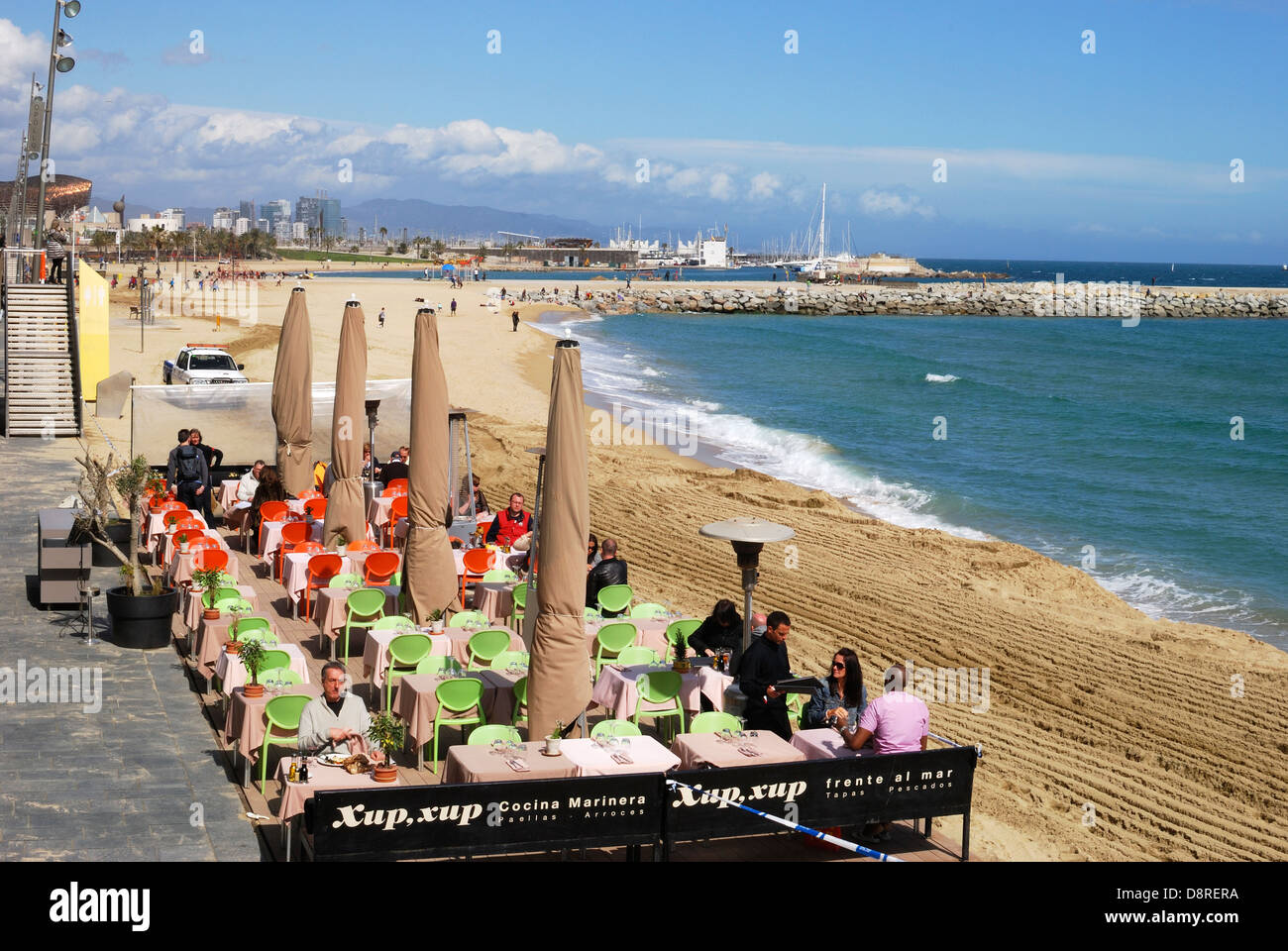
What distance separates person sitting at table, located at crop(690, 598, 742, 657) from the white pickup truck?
21.3 meters

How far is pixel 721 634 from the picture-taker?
1151cm

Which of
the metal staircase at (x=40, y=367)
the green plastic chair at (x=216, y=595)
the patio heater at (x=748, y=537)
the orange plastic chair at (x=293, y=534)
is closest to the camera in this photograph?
the patio heater at (x=748, y=537)

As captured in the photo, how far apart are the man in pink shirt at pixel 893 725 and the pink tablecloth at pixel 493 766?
6.59 feet

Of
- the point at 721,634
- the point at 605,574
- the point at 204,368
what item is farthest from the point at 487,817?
the point at 204,368

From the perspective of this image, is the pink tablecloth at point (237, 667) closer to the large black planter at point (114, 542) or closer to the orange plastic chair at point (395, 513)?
the large black planter at point (114, 542)

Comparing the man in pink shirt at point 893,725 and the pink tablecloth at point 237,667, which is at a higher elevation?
the man in pink shirt at point 893,725

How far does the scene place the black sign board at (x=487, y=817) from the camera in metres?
7.03

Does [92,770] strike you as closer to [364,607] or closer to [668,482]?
[364,607]

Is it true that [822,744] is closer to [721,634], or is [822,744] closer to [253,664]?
[721,634]

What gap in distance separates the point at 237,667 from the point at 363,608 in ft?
7.44

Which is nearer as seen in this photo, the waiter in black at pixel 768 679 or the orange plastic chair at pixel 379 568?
the waiter in black at pixel 768 679

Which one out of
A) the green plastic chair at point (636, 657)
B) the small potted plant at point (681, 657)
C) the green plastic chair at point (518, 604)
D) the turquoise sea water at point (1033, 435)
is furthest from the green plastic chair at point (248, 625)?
the turquoise sea water at point (1033, 435)

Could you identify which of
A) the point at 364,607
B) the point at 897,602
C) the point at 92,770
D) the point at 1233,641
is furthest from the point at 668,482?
the point at 92,770
